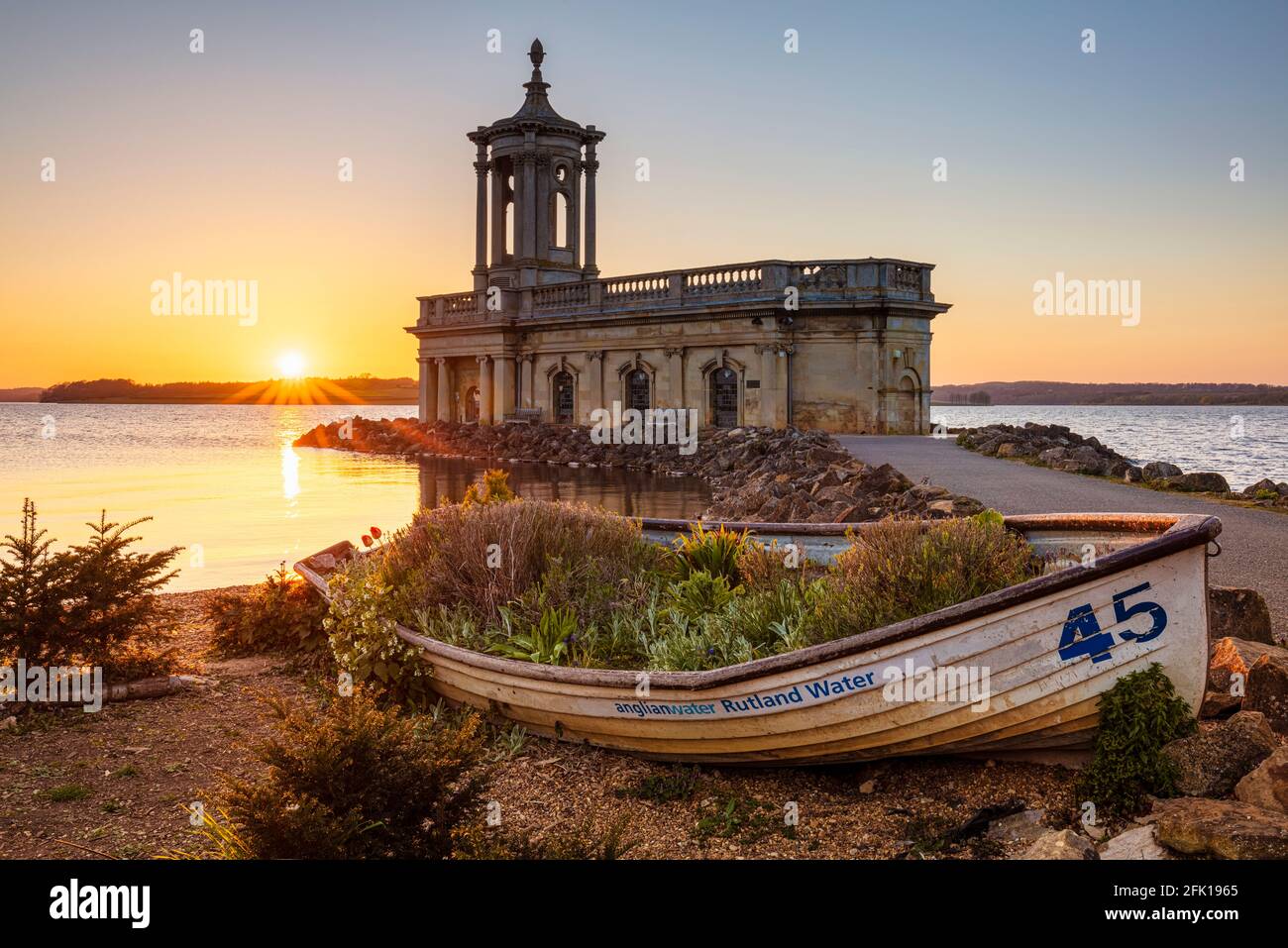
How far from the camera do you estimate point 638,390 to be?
42.5m

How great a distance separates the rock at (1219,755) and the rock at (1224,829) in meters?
0.36

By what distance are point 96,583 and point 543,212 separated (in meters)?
39.9

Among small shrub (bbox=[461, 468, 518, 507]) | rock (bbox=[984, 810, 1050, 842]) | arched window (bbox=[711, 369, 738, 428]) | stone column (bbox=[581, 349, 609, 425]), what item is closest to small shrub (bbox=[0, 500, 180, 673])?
small shrub (bbox=[461, 468, 518, 507])

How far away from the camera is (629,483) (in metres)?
32.2

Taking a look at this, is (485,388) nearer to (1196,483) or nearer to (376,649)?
(1196,483)

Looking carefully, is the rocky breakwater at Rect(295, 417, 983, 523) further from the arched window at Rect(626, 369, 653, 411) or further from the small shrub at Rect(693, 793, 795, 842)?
the small shrub at Rect(693, 793, 795, 842)

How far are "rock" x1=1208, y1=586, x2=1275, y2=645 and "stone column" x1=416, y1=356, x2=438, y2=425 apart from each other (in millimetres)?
46947

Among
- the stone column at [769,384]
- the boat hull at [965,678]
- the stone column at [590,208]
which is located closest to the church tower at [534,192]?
the stone column at [590,208]

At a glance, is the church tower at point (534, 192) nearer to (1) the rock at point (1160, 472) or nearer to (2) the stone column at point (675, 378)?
(2) the stone column at point (675, 378)

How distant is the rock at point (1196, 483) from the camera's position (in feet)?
59.7

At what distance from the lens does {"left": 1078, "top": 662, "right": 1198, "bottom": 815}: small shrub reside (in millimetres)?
5250

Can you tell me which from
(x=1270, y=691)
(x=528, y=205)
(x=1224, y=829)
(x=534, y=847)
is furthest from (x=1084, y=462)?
(x=528, y=205)

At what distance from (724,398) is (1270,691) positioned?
33.4 metres
